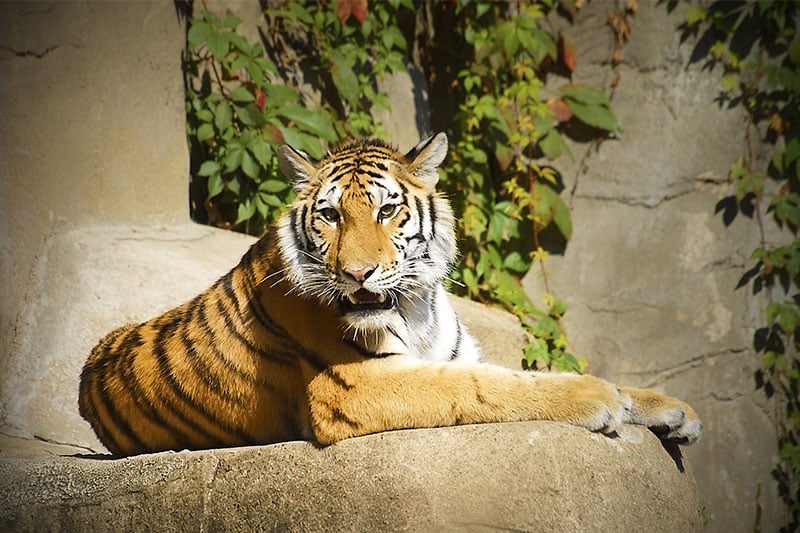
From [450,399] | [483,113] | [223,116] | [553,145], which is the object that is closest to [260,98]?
[223,116]

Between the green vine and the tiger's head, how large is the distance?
3.01m

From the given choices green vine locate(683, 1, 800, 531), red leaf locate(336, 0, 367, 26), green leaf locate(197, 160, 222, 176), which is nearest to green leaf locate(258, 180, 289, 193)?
green leaf locate(197, 160, 222, 176)

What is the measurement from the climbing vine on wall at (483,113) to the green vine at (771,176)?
0.81 m

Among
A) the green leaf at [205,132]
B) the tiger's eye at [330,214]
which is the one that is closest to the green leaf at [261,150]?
the green leaf at [205,132]

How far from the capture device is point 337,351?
10.5 ft

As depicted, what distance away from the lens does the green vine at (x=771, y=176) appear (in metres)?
5.65

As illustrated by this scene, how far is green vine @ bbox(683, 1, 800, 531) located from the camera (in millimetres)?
5652

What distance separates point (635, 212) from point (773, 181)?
85 cm

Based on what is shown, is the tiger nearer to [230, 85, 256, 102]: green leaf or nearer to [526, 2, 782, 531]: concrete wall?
[230, 85, 256, 102]: green leaf

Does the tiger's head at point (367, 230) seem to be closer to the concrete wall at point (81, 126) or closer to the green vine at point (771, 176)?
the concrete wall at point (81, 126)

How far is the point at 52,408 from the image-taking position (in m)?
4.30

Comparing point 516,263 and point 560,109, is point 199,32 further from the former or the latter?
point 516,263

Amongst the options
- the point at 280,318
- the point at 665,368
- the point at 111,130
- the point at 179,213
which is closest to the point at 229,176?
the point at 179,213

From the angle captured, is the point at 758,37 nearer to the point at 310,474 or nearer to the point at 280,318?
the point at 280,318
